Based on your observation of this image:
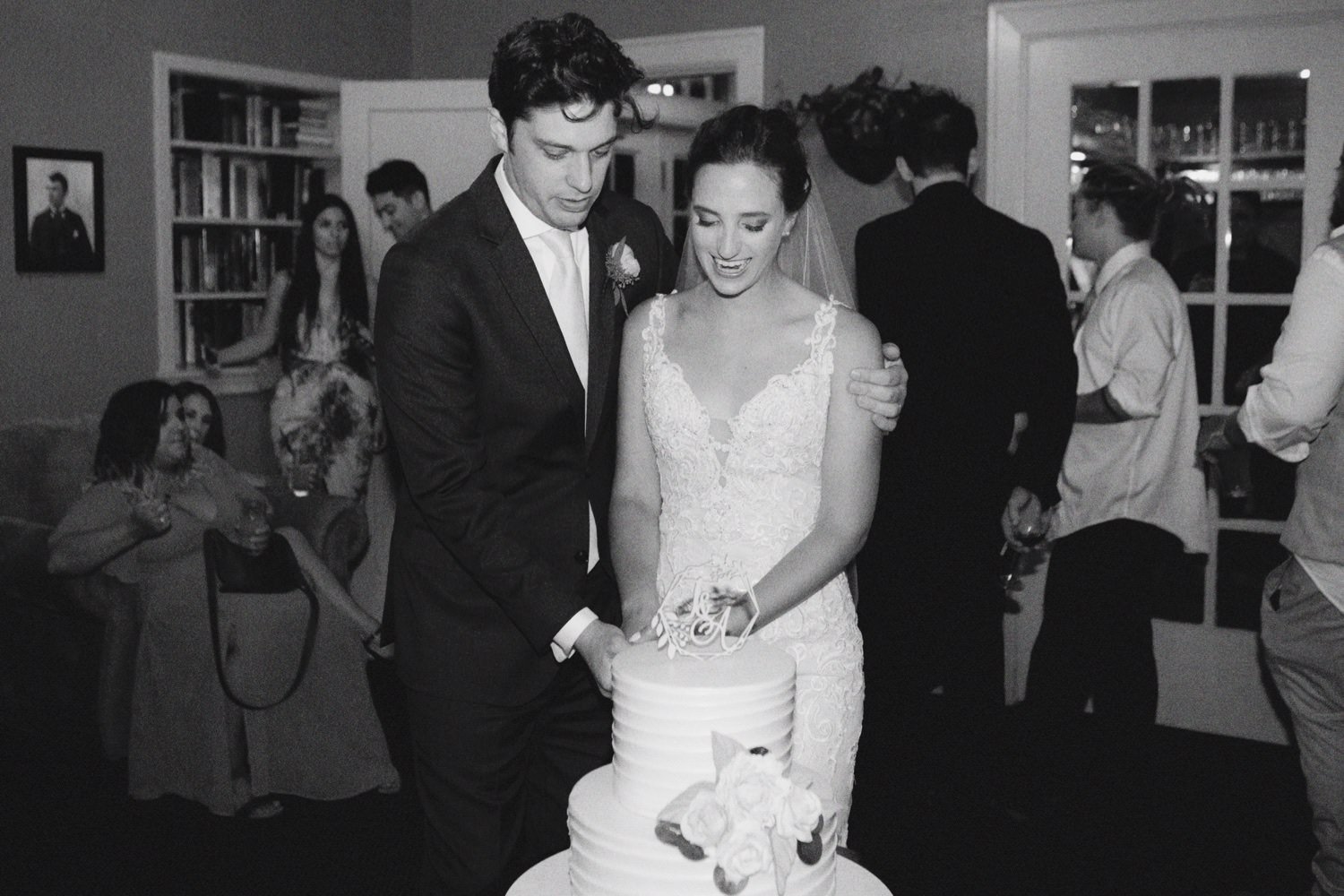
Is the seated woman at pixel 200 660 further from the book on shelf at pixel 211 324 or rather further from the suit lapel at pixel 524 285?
the suit lapel at pixel 524 285

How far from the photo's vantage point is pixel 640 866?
1443 mm

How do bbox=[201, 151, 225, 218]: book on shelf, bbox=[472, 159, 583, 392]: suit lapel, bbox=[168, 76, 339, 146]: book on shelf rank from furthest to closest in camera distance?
bbox=[201, 151, 225, 218]: book on shelf < bbox=[168, 76, 339, 146]: book on shelf < bbox=[472, 159, 583, 392]: suit lapel

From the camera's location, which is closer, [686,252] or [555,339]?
[555,339]

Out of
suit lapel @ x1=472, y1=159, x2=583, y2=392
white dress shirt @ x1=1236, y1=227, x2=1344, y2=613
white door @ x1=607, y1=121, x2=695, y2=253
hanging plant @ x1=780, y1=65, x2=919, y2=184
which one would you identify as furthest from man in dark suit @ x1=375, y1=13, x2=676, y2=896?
white door @ x1=607, y1=121, x2=695, y2=253

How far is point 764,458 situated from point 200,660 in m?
2.34

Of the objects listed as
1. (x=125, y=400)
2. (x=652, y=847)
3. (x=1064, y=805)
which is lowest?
(x=1064, y=805)

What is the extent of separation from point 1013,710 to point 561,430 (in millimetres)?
3297

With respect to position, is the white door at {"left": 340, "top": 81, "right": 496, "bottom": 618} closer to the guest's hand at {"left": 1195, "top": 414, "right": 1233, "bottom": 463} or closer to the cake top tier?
the guest's hand at {"left": 1195, "top": 414, "right": 1233, "bottom": 463}

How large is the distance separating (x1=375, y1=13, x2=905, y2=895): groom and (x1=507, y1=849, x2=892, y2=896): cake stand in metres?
0.36

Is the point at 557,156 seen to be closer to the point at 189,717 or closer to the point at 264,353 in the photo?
the point at 189,717

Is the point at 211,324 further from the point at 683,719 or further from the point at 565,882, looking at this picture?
the point at 683,719

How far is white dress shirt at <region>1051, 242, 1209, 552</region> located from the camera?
383cm

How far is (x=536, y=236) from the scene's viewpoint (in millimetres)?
2232

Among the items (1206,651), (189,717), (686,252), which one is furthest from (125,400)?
(1206,651)
